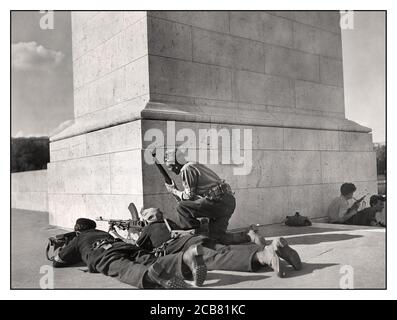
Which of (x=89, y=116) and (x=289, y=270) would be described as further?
(x=89, y=116)

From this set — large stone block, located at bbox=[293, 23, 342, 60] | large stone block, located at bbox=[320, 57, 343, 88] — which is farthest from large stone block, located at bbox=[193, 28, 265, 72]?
large stone block, located at bbox=[320, 57, 343, 88]

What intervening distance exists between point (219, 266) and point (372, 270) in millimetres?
2032

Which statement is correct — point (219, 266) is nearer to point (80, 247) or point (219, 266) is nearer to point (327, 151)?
point (80, 247)

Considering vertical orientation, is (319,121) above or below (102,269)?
above

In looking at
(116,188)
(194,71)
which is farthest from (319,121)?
(116,188)

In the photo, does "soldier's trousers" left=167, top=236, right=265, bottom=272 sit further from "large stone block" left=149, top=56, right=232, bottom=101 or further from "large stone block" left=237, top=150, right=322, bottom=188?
"large stone block" left=149, top=56, right=232, bottom=101

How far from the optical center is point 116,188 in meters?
8.07

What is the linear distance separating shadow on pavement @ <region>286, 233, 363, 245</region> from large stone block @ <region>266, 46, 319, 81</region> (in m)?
4.36

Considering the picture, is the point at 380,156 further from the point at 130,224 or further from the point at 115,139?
the point at 130,224

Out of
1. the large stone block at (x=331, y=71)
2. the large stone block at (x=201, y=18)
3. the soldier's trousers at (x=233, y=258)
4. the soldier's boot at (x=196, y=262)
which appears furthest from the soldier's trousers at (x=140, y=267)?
the large stone block at (x=331, y=71)

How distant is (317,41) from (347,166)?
11.7 ft

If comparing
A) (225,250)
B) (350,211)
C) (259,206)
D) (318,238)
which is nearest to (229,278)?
(225,250)

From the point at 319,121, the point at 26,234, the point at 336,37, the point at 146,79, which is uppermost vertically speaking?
the point at 336,37

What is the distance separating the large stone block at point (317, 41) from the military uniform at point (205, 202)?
5.68 m
